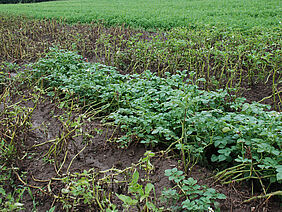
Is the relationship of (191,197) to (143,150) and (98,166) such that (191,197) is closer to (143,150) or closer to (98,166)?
(143,150)

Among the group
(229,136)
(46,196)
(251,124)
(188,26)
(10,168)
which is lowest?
(46,196)

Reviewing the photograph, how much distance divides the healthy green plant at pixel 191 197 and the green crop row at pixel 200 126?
0.81ft

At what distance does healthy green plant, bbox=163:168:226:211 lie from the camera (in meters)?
1.99

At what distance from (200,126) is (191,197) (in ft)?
2.49

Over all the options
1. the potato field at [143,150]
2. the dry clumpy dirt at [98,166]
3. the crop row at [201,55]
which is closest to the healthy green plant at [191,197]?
the potato field at [143,150]

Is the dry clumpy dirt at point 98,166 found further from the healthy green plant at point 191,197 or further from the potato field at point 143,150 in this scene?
the healthy green plant at point 191,197

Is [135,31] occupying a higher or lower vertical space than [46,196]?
higher

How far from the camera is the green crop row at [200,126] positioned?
2.28 meters

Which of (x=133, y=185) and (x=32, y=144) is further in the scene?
(x=32, y=144)

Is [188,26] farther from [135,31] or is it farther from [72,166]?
[72,166]

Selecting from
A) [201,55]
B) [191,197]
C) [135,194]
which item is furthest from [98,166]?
[201,55]

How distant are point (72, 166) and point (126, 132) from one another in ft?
2.47

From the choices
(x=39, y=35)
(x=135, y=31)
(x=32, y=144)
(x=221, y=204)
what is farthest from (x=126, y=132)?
(x=39, y=35)

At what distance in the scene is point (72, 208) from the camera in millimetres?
2053
